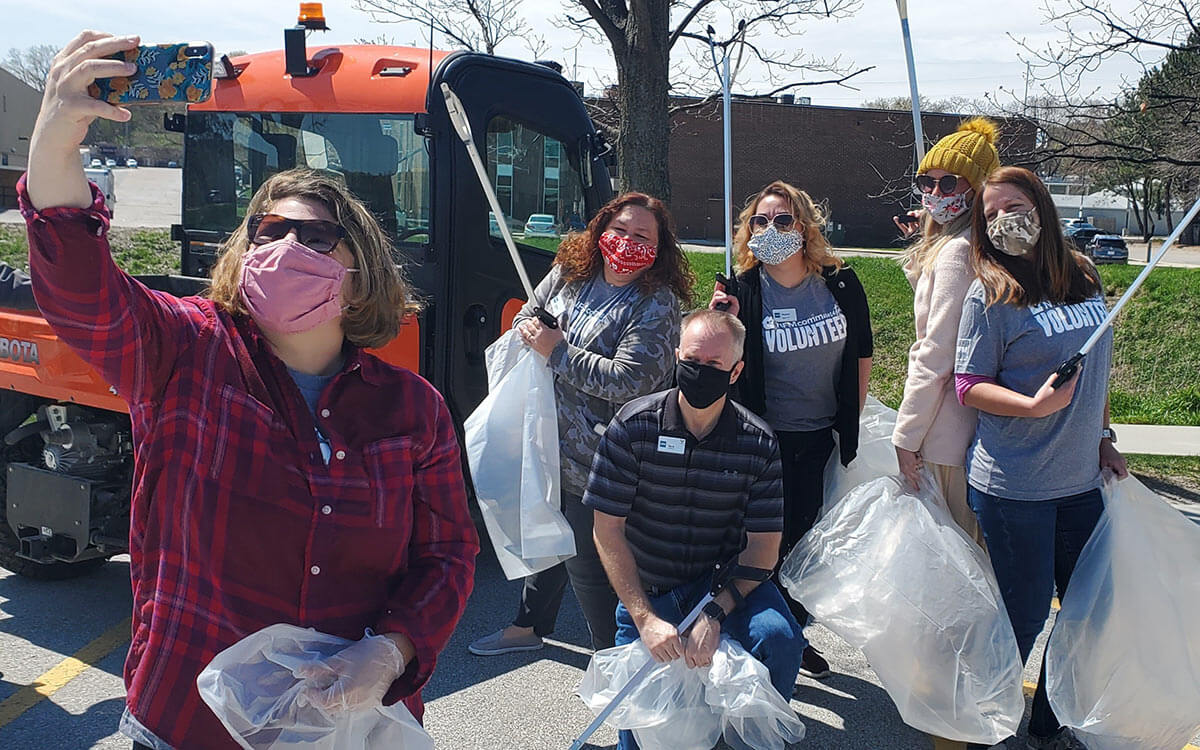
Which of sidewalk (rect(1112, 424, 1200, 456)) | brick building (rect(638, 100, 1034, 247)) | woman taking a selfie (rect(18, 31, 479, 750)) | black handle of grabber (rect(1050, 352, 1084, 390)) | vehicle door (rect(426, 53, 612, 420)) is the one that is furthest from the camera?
brick building (rect(638, 100, 1034, 247))

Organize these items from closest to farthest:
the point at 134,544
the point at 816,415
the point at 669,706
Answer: the point at 134,544 < the point at 669,706 < the point at 816,415

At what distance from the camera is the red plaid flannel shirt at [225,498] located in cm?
173

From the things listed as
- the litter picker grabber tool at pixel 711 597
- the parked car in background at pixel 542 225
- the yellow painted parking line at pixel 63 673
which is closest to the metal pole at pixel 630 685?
the litter picker grabber tool at pixel 711 597

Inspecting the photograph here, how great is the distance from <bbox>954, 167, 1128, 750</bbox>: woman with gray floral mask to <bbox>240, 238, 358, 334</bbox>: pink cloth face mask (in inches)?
84.8

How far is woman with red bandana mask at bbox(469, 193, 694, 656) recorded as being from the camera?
133 inches

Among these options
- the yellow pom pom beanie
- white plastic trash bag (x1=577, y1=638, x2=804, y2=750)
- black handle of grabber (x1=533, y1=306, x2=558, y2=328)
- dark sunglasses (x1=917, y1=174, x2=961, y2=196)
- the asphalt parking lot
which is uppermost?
the yellow pom pom beanie

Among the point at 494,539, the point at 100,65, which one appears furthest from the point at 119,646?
the point at 100,65

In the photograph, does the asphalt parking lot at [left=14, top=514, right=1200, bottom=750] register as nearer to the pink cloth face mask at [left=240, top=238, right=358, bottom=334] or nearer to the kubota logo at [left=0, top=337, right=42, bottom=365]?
the kubota logo at [left=0, top=337, right=42, bottom=365]

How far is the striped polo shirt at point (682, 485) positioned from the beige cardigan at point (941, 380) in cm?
68

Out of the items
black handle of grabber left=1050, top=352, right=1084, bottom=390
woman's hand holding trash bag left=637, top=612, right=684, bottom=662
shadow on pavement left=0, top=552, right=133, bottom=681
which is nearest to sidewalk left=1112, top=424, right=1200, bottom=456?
black handle of grabber left=1050, top=352, right=1084, bottom=390

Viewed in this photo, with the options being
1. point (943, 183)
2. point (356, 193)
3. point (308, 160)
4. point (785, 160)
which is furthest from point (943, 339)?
point (785, 160)

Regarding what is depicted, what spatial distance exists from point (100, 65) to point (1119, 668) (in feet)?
10.1

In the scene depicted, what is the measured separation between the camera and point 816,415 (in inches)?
148

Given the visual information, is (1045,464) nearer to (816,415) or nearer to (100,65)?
(816,415)
